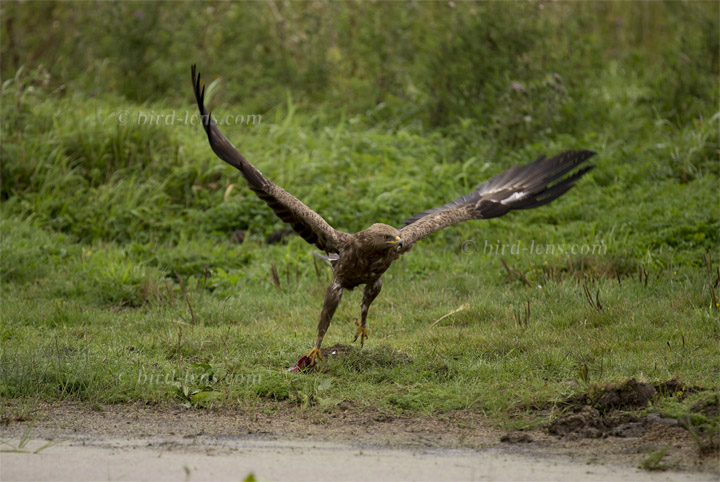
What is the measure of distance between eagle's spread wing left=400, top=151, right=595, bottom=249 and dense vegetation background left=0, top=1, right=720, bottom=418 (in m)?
0.93

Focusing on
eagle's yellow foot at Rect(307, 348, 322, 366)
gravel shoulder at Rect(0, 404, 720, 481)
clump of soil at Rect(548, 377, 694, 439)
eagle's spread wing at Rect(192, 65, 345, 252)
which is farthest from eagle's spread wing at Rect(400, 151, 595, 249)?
clump of soil at Rect(548, 377, 694, 439)

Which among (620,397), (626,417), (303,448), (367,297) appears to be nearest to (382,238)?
(367,297)

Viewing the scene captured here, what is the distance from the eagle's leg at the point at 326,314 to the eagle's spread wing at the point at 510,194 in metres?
0.70

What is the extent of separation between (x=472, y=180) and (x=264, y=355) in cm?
482

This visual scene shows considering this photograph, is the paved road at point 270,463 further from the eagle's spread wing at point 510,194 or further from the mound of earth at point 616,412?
the eagle's spread wing at point 510,194

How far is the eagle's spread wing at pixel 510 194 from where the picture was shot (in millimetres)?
6802

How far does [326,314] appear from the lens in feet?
20.7

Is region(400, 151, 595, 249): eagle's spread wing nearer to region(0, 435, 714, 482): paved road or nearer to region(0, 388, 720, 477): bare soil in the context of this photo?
region(0, 388, 720, 477): bare soil

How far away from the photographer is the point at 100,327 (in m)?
7.28

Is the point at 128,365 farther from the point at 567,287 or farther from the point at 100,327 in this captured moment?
the point at 567,287

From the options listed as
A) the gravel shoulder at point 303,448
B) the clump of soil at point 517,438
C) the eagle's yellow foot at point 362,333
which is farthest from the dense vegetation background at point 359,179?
the clump of soil at point 517,438

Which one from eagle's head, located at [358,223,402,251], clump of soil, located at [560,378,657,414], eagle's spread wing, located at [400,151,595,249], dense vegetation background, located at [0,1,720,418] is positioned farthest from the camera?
eagle's spread wing, located at [400,151,595,249]

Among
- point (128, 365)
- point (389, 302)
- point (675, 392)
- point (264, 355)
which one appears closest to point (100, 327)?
point (128, 365)

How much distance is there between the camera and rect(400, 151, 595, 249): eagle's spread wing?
22.3ft
